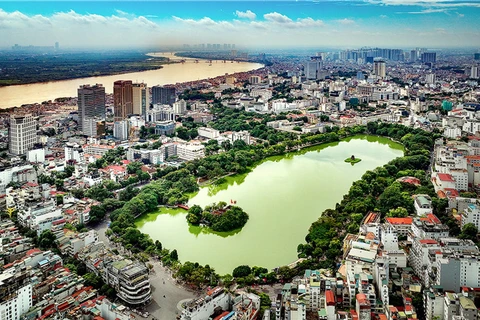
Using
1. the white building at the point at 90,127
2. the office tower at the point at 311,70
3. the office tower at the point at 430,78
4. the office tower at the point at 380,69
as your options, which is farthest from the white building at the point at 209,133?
the office tower at the point at 380,69

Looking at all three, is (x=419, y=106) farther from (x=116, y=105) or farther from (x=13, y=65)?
(x=13, y=65)

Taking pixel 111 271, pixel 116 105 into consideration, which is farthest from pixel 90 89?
pixel 111 271

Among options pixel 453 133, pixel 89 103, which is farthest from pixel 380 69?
pixel 89 103

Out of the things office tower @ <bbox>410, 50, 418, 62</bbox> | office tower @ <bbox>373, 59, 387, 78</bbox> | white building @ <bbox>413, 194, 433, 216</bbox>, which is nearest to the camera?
white building @ <bbox>413, 194, 433, 216</bbox>

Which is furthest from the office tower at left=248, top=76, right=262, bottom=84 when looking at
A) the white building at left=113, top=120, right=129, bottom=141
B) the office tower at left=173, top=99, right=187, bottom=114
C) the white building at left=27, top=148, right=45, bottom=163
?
the white building at left=27, top=148, right=45, bottom=163

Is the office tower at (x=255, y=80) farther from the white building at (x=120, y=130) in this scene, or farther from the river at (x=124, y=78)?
the white building at (x=120, y=130)

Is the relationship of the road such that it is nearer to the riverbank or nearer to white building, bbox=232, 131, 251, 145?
the riverbank
